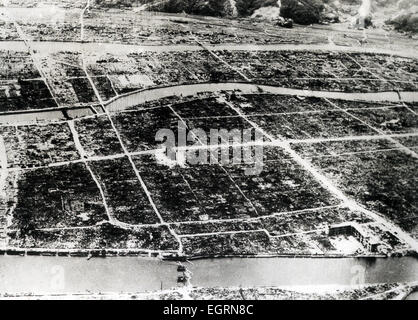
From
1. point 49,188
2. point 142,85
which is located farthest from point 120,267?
point 142,85

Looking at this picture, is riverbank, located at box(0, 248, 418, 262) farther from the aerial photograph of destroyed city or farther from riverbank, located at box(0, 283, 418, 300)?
riverbank, located at box(0, 283, 418, 300)

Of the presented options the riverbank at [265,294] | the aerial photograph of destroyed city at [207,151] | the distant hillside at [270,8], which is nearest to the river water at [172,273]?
the aerial photograph of destroyed city at [207,151]

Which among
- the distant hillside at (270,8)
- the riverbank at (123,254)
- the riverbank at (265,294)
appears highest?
the distant hillside at (270,8)

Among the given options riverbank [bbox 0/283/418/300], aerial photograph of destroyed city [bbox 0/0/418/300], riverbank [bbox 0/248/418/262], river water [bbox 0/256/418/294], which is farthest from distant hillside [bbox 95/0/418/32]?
riverbank [bbox 0/283/418/300]

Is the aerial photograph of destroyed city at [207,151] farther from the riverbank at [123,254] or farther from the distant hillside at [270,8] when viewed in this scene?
the distant hillside at [270,8]

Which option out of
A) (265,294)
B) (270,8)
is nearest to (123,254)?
(265,294)

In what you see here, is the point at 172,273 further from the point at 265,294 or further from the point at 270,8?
the point at 270,8
